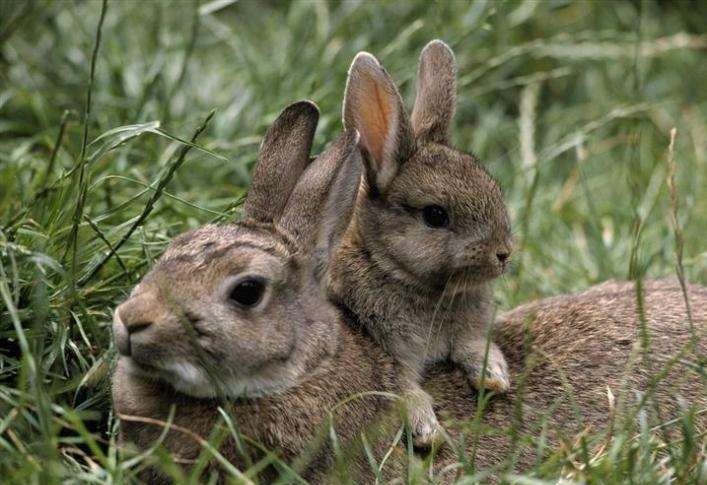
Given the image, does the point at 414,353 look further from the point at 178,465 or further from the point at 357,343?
the point at 178,465

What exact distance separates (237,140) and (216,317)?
105 inches

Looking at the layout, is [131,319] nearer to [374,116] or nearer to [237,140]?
[374,116]

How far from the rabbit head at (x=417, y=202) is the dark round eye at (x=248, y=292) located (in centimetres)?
93

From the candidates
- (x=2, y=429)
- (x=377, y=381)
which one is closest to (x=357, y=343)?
(x=377, y=381)

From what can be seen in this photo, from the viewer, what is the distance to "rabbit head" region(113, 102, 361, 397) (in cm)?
438

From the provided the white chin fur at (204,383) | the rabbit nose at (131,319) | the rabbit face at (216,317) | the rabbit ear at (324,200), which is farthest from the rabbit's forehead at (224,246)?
the white chin fur at (204,383)

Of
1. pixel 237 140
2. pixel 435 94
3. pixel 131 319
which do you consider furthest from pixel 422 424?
pixel 237 140

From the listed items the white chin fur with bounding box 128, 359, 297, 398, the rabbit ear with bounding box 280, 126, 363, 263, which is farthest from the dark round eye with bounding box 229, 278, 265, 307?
the rabbit ear with bounding box 280, 126, 363, 263

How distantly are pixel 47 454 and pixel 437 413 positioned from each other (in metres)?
1.78

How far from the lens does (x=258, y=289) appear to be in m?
4.64

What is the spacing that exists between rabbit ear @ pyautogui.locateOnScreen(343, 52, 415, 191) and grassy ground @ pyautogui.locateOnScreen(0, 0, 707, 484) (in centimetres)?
67

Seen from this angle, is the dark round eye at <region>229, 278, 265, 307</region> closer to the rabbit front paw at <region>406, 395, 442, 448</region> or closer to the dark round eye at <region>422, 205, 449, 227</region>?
the rabbit front paw at <region>406, 395, 442, 448</region>

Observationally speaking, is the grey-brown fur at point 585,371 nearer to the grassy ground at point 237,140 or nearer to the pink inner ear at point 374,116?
the grassy ground at point 237,140

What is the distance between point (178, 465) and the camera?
15.2 feet
